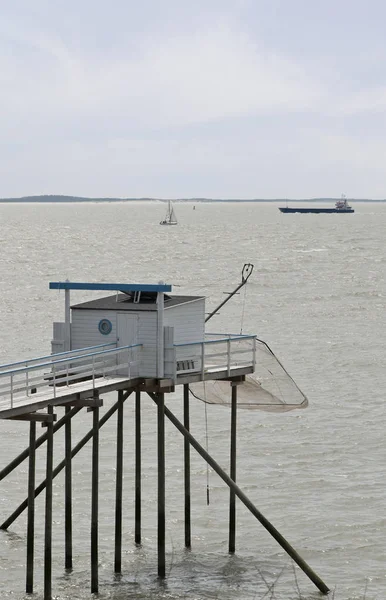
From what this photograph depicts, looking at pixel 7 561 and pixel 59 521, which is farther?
pixel 59 521

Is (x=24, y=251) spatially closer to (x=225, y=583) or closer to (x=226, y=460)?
(x=226, y=460)

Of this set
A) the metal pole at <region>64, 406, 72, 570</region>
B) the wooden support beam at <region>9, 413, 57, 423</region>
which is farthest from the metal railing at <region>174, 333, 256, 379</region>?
the wooden support beam at <region>9, 413, 57, 423</region>

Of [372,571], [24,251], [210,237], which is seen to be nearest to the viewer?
[372,571]

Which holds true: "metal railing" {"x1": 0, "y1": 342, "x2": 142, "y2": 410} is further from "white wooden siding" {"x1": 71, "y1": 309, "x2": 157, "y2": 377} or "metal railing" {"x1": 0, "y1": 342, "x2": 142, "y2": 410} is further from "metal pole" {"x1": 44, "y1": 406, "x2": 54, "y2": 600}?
"metal pole" {"x1": 44, "y1": 406, "x2": 54, "y2": 600}

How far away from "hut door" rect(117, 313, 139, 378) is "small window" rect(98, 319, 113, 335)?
0.95 ft

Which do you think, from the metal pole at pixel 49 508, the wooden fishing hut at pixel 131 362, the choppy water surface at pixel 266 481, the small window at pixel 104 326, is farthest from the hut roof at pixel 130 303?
the choppy water surface at pixel 266 481

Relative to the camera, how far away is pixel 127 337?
27.4 m

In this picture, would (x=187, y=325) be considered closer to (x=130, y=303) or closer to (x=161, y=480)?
(x=130, y=303)

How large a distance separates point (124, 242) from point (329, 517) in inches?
5306

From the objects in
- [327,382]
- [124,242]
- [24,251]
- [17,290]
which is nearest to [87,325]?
[327,382]

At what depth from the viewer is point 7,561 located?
96.1ft

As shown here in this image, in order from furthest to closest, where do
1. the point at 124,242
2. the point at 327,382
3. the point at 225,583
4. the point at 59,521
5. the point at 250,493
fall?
the point at 124,242 → the point at 327,382 → the point at 250,493 → the point at 59,521 → the point at 225,583

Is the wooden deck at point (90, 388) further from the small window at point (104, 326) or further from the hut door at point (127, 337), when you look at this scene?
the small window at point (104, 326)

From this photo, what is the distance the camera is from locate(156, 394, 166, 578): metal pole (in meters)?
26.5
